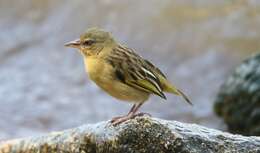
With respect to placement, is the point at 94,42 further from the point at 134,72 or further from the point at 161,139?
the point at 161,139

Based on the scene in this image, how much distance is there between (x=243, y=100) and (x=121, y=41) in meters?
4.44

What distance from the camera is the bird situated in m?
6.31

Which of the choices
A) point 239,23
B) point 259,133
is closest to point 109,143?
point 259,133

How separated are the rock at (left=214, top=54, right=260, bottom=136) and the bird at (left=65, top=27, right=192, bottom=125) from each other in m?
4.05

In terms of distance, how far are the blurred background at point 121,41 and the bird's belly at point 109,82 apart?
17.4 ft

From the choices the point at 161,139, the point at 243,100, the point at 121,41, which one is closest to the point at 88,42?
the point at 161,139

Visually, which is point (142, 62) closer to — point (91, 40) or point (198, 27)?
point (91, 40)

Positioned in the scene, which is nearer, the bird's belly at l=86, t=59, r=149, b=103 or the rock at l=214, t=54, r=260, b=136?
the bird's belly at l=86, t=59, r=149, b=103

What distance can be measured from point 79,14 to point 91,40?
30.6 feet

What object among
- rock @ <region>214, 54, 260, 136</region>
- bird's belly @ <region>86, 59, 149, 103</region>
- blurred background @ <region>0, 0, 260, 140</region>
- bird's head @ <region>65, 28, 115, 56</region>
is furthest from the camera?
blurred background @ <region>0, 0, 260, 140</region>

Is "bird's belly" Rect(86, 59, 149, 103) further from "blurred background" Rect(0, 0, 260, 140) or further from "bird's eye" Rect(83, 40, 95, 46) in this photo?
"blurred background" Rect(0, 0, 260, 140)

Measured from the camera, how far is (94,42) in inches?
263

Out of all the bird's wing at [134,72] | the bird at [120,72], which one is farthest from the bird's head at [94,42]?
the bird's wing at [134,72]

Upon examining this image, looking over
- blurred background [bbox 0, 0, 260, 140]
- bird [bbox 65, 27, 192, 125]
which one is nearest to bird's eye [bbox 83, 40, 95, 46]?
bird [bbox 65, 27, 192, 125]
